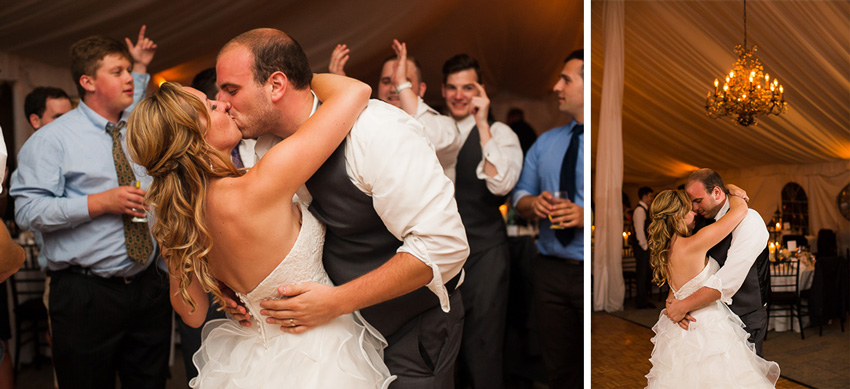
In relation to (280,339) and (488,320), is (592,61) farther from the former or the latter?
(280,339)

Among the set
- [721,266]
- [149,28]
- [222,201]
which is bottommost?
[721,266]

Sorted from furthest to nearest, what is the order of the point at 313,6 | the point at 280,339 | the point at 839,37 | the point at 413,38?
1. the point at 413,38
2. the point at 313,6
3. the point at 839,37
4. the point at 280,339

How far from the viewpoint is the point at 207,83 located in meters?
2.24

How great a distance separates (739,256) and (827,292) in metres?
0.50

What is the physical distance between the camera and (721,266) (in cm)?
191

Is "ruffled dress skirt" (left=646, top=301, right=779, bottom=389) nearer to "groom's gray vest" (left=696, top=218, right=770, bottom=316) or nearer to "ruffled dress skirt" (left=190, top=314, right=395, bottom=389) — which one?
"groom's gray vest" (left=696, top=218, right=770, bottom=316)

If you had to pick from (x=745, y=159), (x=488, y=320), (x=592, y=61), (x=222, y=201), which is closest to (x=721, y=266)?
(x=745, y=159)

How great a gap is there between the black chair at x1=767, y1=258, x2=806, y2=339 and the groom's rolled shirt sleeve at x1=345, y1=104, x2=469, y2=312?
1188 millimetres

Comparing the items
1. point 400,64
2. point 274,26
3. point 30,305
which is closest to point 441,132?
point 400,64

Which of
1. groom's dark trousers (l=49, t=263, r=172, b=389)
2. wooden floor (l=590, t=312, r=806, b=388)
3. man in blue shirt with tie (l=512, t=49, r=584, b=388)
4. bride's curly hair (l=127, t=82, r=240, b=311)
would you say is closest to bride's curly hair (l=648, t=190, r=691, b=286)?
wooden floor (l=590, t=312, r=806, b=388)

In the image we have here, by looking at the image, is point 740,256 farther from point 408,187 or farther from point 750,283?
point 408,187

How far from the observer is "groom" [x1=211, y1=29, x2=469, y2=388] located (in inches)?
59.8

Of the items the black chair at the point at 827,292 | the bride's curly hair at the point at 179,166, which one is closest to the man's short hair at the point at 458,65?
the bride's curly hair at the point at 179,166

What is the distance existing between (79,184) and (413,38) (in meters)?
1.68
